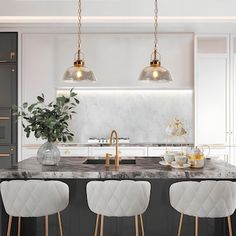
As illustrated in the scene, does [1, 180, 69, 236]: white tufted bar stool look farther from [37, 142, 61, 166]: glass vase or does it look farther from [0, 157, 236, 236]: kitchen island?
[37, 142, 61, 166]: glass vase

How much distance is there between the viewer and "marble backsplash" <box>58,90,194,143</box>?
520 cm

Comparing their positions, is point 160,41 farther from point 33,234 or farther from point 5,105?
point 33,234

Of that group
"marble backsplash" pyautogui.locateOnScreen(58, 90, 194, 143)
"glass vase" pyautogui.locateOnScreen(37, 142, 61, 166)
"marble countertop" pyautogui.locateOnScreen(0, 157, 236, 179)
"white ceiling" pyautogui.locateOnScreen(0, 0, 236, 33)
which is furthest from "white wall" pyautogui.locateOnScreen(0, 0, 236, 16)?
"marble countertop" pyautogui.locateOnScreen(0, 157, 236, 179)

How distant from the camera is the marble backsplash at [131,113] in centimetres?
520

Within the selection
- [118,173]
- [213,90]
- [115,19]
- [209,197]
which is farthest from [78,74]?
[213,90]

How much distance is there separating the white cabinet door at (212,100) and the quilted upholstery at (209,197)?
2.72 m

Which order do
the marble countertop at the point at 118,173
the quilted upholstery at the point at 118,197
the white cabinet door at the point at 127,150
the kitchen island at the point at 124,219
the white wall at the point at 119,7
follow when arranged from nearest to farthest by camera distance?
1. the quilted upholstery at the point at 118,197
2. the marble countertop at the point at 118,173
3. the kitchen island at the point at 124,219
4. the white wall at the point at 119,7
5. the white cabinet door at the point at 127,150

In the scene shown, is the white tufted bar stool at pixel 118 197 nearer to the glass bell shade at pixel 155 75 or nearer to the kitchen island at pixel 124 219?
the kitchen island at pixel 124 219

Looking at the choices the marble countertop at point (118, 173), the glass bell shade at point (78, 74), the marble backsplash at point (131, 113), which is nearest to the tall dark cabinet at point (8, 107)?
the marble backsplash at point (131, 113)

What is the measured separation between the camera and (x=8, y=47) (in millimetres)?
5012

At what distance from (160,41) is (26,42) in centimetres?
189

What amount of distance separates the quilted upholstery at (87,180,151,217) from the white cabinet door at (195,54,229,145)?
2875 millimetres

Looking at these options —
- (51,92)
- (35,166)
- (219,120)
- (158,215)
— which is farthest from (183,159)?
(51,92)

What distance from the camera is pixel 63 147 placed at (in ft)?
16.1
